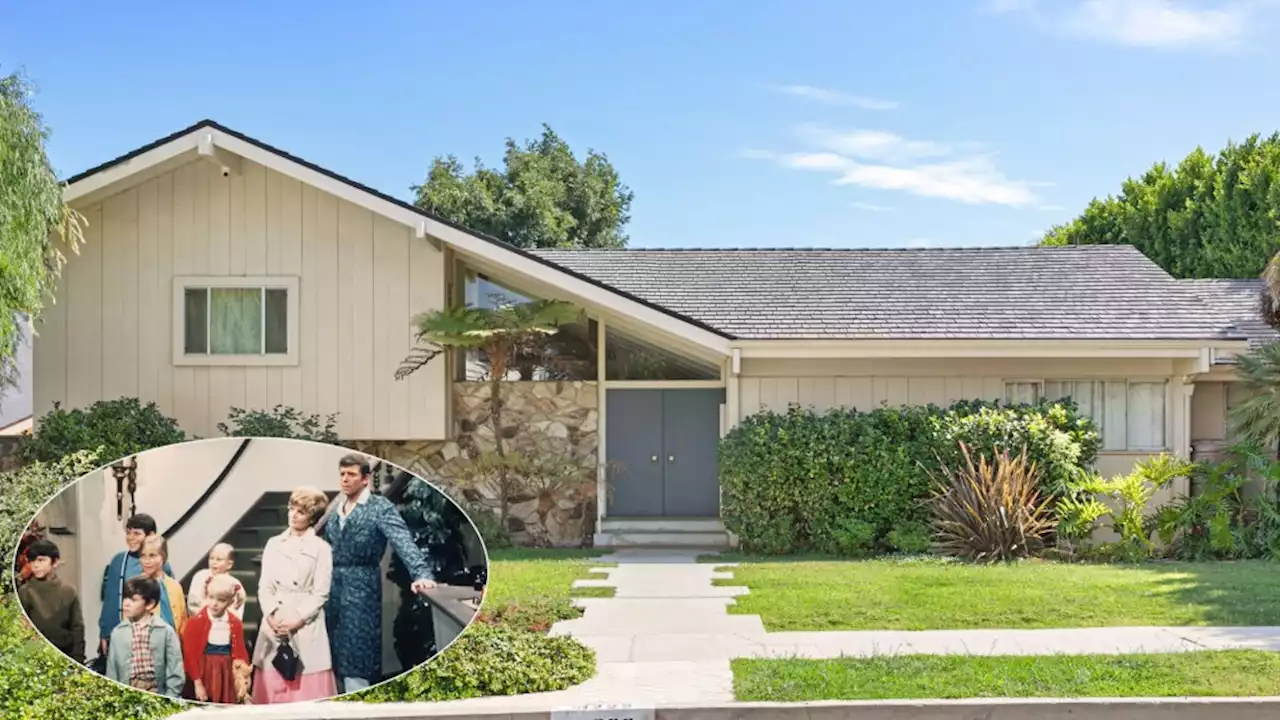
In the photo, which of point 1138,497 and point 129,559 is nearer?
point 129,559

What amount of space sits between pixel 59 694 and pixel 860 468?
9.82 m

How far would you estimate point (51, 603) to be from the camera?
20.0 ft

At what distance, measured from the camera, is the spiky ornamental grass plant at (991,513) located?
14086 millimetres

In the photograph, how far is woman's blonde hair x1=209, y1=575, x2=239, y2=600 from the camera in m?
6.02

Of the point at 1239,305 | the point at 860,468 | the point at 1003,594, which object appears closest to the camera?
the point at 1003,594

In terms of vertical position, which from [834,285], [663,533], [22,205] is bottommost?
[663,533]

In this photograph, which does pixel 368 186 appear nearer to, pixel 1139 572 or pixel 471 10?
pixel 471 10

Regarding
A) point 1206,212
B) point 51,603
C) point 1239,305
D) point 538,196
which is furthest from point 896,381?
point 538,196

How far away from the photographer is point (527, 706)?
7422 millimetres

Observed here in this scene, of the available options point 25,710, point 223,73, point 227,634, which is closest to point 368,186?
point 223,73

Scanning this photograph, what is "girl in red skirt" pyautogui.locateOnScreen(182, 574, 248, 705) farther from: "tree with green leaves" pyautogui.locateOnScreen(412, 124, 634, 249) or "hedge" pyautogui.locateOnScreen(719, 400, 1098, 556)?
"tree with green leaves" pyautogui.locateOnScreen(412, 124, 634, 249)

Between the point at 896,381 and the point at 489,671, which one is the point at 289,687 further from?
the point at 896,381

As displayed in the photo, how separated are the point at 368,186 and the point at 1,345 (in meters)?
4.63

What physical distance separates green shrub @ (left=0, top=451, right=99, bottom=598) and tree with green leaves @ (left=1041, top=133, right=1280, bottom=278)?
23.4 meters
